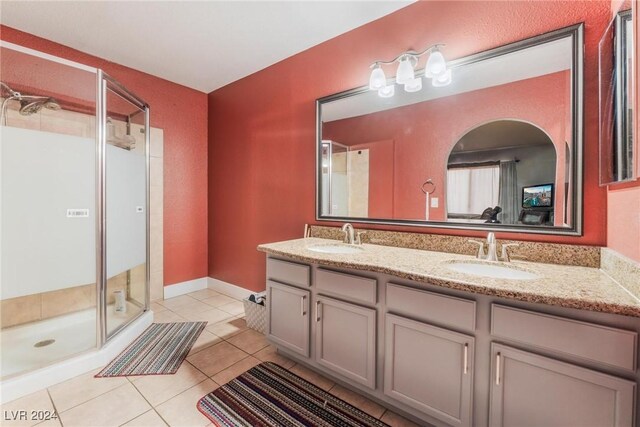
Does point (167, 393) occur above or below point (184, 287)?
below

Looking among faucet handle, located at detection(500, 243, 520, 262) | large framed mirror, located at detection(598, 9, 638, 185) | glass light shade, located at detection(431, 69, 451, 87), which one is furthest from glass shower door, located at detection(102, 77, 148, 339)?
large framed mirror, located at detection(598, 9, 638, 185)

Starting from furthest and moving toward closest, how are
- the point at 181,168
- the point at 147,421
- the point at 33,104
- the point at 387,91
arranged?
the point at 181,168
the point at 33,104
the point at 387,91
the point at 147,421

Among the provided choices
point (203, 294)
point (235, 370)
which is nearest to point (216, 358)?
point (235, 370)

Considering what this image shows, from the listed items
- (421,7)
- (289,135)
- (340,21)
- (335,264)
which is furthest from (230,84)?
(335,264)

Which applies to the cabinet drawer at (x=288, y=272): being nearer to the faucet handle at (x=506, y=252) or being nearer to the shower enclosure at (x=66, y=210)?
the faucet handle at (x=506, y=252)

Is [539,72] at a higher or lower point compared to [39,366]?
higher

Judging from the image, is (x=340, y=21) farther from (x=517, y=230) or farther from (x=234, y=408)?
(x=234, y=408)

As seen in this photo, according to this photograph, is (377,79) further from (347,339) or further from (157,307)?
(157,307)

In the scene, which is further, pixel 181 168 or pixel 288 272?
pixel 181 168

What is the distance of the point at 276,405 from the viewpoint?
1.55 m

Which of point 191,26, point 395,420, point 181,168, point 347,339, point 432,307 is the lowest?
point 395,420

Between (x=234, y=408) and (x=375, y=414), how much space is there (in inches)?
30.9

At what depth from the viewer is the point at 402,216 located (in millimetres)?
1940

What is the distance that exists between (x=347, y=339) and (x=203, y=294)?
2444 millimetres
